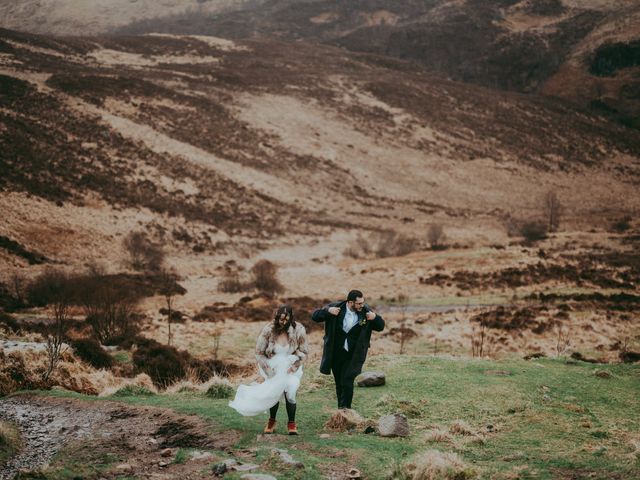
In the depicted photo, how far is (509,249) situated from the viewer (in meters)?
41.2

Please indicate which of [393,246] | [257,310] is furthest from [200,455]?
[393,246]

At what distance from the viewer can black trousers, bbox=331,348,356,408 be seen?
7930mm

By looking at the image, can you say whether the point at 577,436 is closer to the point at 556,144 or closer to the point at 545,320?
the point at 545,320

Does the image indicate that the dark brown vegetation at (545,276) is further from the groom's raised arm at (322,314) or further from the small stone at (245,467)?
the small stone at (245,467)

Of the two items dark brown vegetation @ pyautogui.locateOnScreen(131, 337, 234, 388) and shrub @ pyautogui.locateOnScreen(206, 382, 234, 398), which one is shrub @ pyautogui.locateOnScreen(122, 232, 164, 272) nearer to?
dark brown vegetation @ pyautogui.locateOnScreen(131, 337, 234, 388)

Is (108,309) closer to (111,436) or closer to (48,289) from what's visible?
(48,289)

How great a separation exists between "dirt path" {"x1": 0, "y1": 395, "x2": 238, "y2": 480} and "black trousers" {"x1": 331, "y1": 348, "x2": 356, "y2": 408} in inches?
69.6

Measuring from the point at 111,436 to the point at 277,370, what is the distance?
2455 mm

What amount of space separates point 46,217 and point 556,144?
7330 centimetres

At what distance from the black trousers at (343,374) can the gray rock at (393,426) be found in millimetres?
685

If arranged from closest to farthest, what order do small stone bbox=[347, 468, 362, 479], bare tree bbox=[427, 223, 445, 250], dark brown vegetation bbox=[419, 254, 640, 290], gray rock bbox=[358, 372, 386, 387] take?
small stone bbox=[347, 468, 362, 479] < gray rock bbox=[358, 372, 386, 387] < dark brown vegetation bbox=[419, 254, 640, 290] < bare tree bbox=[427, 223, 445, 250]

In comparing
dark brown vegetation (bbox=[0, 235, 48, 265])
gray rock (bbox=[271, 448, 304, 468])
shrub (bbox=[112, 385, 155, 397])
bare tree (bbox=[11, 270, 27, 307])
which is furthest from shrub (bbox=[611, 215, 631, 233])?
gray rock (bbox=[271, 448, 304, 468])

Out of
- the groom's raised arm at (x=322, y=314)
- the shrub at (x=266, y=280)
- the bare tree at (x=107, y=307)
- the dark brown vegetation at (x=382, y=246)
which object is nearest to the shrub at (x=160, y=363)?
the bare tree at (x=107, y=307)

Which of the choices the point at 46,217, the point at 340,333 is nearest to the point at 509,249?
the point at 46,217
